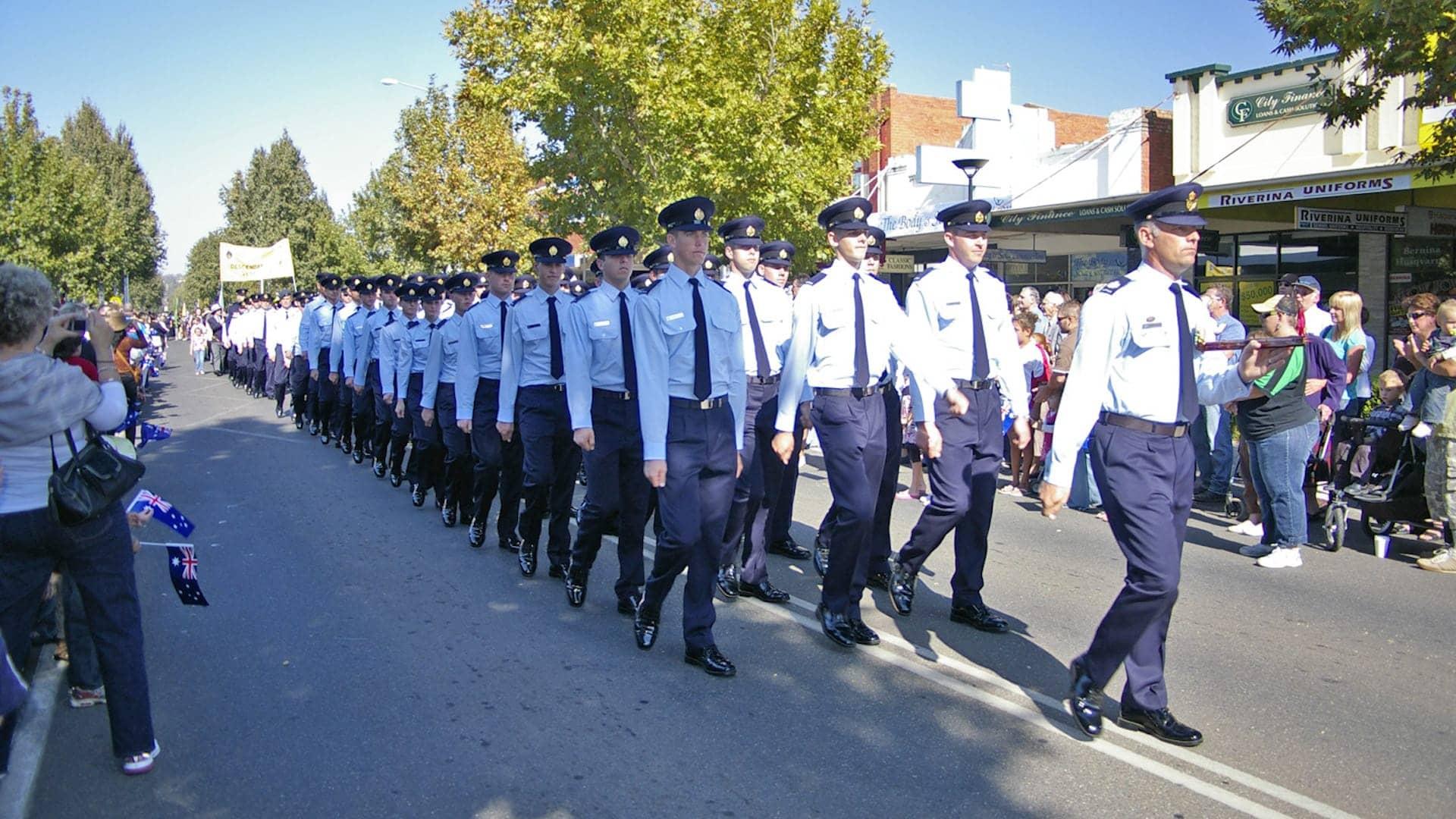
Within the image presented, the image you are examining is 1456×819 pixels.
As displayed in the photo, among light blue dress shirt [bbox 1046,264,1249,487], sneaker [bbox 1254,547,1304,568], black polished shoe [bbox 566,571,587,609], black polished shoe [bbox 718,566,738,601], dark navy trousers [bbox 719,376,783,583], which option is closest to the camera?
light blue dress shirt [bbox 1046,264,1249,487]

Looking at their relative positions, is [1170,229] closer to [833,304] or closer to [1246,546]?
[833,304]

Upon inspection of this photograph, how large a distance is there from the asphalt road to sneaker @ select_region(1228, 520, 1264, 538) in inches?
33.8

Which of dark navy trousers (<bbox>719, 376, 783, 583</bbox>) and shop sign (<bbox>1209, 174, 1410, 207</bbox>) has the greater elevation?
shop sign (<bbox>1209, 174, 1410, 207</bbox>)

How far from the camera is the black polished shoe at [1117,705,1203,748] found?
460 cm

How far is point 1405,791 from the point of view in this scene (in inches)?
165

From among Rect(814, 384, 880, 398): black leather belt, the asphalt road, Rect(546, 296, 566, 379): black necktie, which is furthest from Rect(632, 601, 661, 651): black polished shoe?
Rect(546, 296, 566, 379): black necktie

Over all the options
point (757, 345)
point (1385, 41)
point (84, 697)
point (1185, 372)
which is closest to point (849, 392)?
point (1185, 372)

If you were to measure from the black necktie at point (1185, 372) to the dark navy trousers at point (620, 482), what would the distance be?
2.88 metres

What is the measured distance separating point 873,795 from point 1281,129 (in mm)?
17415

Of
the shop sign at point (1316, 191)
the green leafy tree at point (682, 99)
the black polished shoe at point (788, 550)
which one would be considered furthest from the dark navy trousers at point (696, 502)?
the green leafy tree at point (682, 99)

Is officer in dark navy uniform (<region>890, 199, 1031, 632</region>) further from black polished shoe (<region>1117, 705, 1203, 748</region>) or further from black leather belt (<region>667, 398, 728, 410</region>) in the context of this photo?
black polished shoe (<region>1117, 705, 1203, 748</region>)

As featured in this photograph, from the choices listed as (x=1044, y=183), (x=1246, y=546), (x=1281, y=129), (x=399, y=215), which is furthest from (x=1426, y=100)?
(x=399, y=215)

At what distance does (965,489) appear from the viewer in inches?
244

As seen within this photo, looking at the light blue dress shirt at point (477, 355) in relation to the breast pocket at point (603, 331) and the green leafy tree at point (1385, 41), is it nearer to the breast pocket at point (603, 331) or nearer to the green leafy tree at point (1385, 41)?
the breast pocket at point (603, 331)
